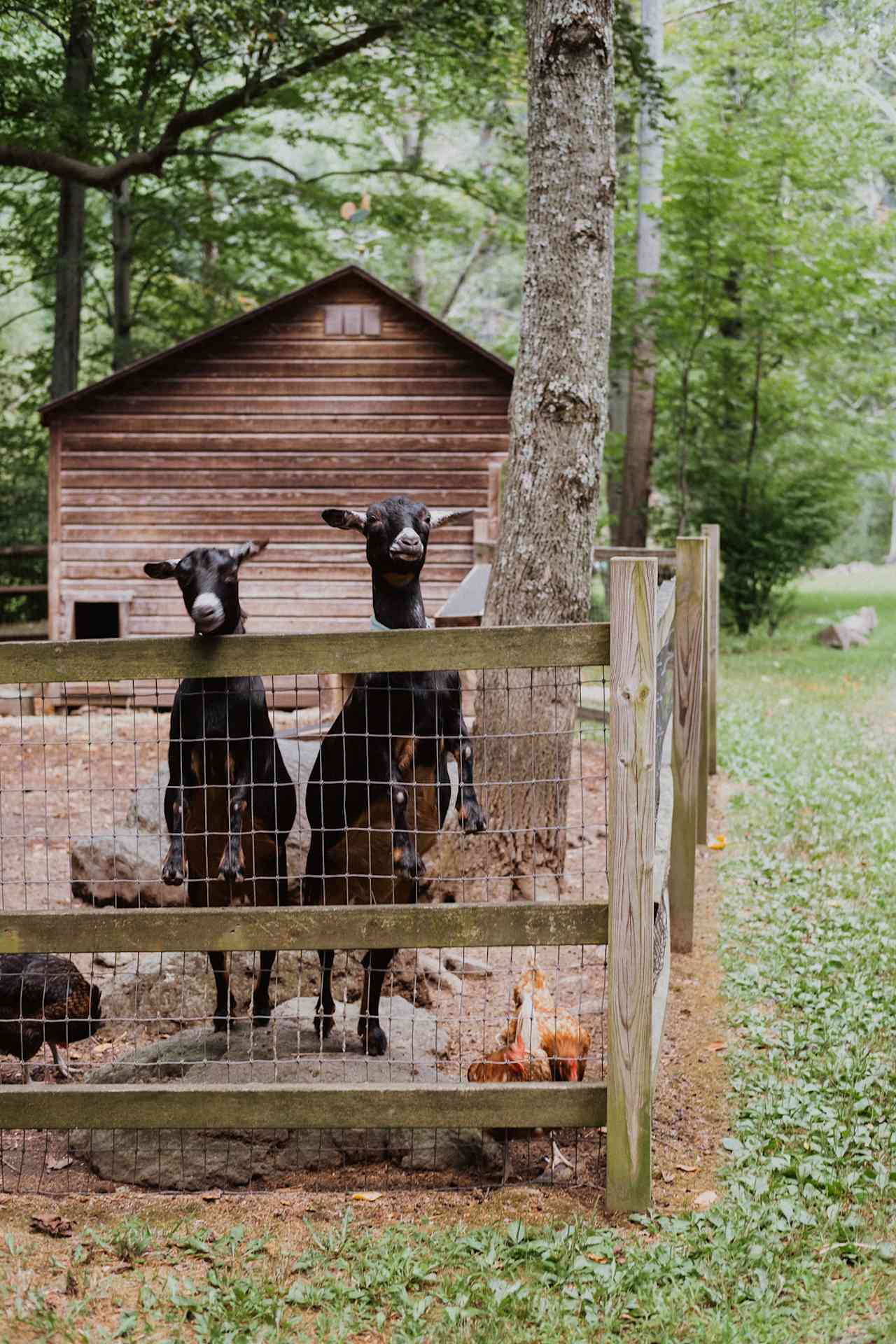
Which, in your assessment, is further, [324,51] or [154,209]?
[154,209]

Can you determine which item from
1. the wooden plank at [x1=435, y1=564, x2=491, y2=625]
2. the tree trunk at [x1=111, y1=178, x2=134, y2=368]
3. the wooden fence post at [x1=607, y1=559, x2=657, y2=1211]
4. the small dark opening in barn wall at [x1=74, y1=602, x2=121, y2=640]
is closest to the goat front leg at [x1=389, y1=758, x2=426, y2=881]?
the wooden fence post at [x1=607, y1=559, x2=657, y2=1211]

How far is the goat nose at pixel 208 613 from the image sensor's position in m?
3.92

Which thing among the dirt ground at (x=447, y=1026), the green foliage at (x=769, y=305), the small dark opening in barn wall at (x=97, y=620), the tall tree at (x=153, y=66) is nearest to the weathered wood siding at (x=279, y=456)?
the small dark opening in barn wall at (x=97, y=620)

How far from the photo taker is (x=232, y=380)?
16.4m

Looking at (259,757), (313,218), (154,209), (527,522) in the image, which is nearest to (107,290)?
(313,218)

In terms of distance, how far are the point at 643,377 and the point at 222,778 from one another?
61.1 ft

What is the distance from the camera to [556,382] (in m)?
6.98

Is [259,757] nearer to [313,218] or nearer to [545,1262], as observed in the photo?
[545,1262]

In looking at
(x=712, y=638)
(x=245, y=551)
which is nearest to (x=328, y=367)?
(x=712, y=638)

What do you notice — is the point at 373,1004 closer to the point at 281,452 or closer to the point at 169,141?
the point at 281,452

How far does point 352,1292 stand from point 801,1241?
1.31 meters

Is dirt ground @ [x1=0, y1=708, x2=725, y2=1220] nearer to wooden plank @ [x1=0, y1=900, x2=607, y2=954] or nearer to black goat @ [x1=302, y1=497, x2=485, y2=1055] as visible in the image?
wooden plank @ [x1=0, y1=900, x2=607, y2=954]

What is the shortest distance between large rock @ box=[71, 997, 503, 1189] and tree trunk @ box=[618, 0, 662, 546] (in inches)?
696

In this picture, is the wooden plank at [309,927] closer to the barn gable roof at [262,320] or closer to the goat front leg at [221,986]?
the goat front leg at [221,986]
